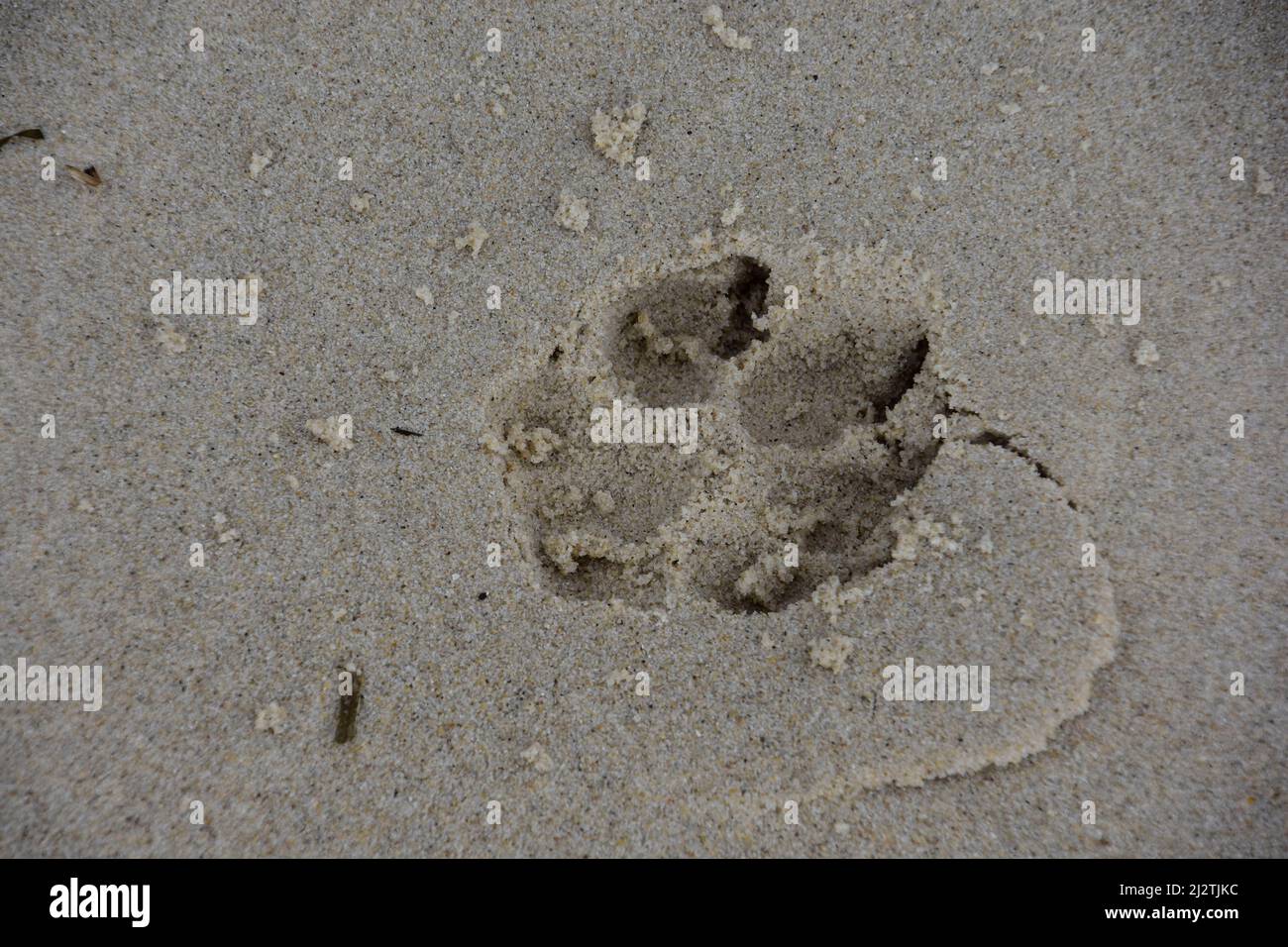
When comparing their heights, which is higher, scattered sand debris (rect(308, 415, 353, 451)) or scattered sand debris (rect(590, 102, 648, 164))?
scattered sand debris (rect(590, 102, 648, 164))

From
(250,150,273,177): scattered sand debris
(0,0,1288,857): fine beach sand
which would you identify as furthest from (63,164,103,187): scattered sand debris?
(250,150,273,177): scattered sand debris

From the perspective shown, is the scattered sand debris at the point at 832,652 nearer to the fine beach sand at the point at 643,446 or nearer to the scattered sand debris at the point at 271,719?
the fine beach sand at the point at 643,446

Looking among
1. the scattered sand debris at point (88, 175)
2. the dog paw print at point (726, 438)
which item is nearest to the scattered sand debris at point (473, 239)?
the dog paw print at point (726, 438)

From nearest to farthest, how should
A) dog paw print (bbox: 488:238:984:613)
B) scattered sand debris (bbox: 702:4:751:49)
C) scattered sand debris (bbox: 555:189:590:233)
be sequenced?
dog paw print (bbox: 488:238:984:613) → scattered sand debris (bbox: 555:189:590:233) → scattered sand debris (bbox: 702:4:751:49)

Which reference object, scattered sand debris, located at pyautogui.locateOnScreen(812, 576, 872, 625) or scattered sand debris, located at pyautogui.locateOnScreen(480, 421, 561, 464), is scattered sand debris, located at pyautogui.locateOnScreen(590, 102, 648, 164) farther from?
scattered sand debris, located at pyautogui.locateOnScreen(812, 576, 872, 625)

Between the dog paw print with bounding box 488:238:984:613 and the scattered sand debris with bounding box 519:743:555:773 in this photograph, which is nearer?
the scattered sand debris with bounding box 519:743:555:773

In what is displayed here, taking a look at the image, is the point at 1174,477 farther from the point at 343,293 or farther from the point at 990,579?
the point at 343,293
